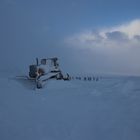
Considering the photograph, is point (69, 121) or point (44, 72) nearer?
point (69, 121)

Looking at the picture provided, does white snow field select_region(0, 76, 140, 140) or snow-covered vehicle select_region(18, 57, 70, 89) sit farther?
snow-covered vehicle select_region(18, 57, 70, 89)

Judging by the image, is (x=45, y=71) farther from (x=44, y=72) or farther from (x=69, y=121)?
(x=69, y=121)

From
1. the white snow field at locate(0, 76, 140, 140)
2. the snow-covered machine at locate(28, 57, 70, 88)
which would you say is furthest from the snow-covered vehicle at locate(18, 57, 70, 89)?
the white snow field at locate(0, 76, 140, 140)

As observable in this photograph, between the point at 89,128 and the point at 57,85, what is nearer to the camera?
the point at 89,128

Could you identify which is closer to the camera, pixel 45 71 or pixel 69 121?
pixel 69 121

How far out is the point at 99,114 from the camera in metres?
11.2

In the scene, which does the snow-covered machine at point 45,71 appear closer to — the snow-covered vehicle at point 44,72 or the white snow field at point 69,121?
the snow-covered vehicle at point 44,72

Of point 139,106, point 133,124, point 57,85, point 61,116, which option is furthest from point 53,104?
point 57,85

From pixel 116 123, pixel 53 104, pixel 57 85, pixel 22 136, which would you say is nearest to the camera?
pixel 22 136

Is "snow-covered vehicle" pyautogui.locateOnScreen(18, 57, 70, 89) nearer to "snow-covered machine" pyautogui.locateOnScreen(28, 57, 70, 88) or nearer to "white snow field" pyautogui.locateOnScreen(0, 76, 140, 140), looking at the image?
"snow-covered machine" pyautogui.locateOnScreen(28, 57, 70, 88)

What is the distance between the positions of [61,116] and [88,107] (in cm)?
224

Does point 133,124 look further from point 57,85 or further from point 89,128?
point 57,85

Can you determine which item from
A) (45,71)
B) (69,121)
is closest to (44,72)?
(45,71)

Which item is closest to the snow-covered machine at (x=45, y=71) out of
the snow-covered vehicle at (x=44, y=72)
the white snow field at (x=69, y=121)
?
the snow-covered vehicle at (x=44, y=72)
